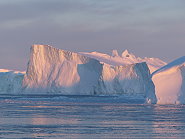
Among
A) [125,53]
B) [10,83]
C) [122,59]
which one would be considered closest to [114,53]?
[125,53]

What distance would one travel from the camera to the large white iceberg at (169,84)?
3762 centimetres

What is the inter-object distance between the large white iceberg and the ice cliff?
1353 inches

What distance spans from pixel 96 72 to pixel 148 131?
55.3 m

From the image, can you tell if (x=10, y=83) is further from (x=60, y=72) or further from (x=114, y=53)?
(x=114, y=53)

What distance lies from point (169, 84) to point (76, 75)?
128ft

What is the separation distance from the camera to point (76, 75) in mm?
76375

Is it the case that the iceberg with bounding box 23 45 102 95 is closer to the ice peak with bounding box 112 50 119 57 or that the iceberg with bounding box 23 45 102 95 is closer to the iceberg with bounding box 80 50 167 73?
the iceberg with bounding box 80 50 167 73

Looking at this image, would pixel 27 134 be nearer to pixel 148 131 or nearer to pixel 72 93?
pixel 148 131

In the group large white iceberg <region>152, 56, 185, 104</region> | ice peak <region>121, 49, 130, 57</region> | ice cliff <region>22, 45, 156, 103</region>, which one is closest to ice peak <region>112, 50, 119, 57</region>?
ice peak <region>121, 49, 130, 57</region>

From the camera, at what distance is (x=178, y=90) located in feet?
123

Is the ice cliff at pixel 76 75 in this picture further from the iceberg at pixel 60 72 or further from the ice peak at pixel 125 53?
the ice peak at pixel 125 53

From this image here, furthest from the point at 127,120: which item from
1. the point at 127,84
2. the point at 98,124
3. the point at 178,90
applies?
the point at 127,84

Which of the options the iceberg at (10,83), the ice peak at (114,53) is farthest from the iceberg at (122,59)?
the iceberg at (10,83)

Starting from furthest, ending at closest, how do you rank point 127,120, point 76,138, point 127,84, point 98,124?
point 127,84, point 127,120, point 98,124, point 76,138
